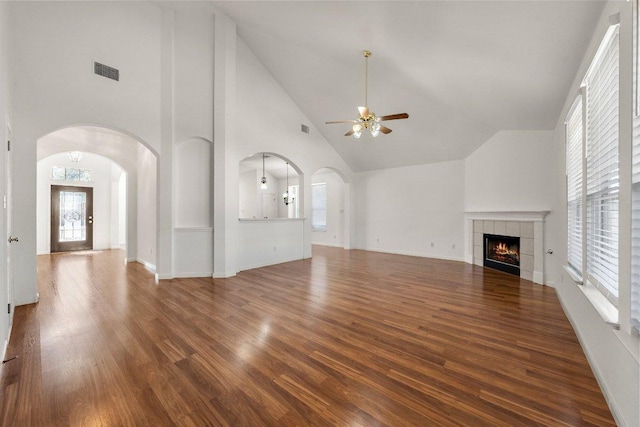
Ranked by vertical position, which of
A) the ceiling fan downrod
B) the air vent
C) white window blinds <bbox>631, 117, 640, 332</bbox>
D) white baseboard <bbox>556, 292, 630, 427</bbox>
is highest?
the ceiling fan downrod

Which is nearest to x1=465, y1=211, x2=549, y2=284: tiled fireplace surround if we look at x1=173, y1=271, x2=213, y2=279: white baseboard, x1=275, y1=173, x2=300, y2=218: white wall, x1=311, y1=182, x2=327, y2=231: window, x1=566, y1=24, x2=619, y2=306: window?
x1=566, y1=24, x2=619, y2=306: window

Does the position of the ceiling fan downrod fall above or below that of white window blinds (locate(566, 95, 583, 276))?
above

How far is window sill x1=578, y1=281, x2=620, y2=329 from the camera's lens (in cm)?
171

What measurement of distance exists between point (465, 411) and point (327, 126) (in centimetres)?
661

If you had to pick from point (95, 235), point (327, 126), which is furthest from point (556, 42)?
point (95, 235)

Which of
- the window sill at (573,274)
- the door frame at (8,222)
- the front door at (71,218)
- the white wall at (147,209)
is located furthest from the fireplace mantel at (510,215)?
the front door at (71,218)

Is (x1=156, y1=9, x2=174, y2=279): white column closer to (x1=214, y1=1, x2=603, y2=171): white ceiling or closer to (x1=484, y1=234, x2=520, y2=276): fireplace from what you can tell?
(x1=214, y1=1, x2=603, y2=171): white ceiling

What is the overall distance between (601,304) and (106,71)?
6.47m

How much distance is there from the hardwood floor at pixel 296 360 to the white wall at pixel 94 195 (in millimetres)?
5500

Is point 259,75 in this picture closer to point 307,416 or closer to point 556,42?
point 556,42

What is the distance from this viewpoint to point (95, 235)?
28.1 ft

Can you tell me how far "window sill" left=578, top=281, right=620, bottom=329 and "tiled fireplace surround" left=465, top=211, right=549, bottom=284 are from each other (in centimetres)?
261

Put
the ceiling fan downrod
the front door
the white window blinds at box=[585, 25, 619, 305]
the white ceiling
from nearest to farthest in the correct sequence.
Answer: the white window blinds at box=[585, 25, 619, 305]
the white ceiling
the ceiling fan downrod
the front door

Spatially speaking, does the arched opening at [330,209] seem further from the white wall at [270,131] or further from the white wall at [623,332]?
the white wall at [623,332]
